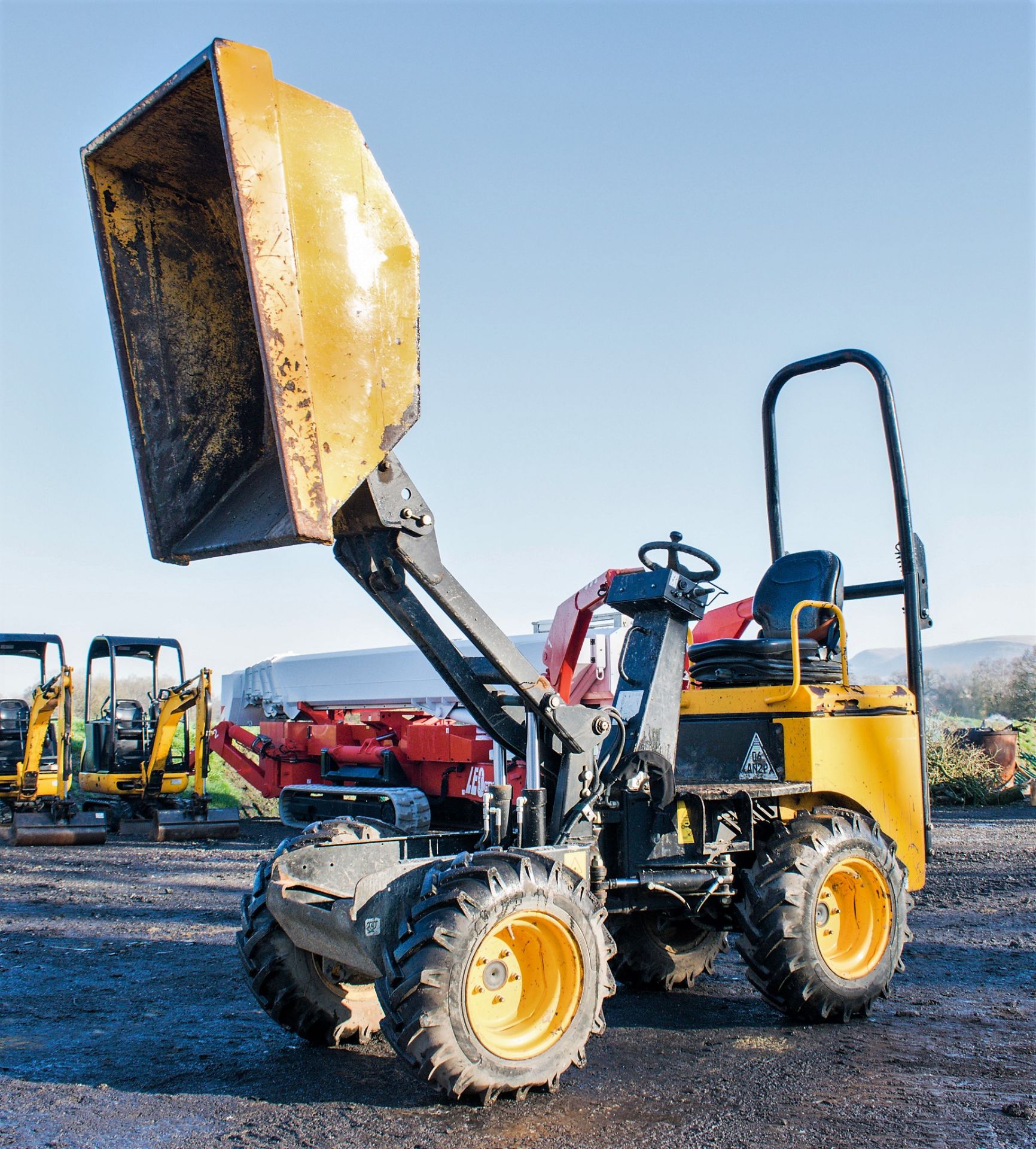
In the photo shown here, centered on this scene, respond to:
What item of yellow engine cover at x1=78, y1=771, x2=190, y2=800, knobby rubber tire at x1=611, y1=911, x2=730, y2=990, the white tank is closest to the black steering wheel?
knobby rubber tire at x1=611, y1=911, x2=730, y2=990

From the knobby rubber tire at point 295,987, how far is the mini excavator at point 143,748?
1111 cm

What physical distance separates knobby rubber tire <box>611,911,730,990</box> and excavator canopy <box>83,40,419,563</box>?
3.15 metres

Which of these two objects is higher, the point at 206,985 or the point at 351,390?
the point at 351,390

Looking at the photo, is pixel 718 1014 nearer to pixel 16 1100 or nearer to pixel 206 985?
pixel 206 985

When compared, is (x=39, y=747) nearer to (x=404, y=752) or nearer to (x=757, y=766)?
(x=404, y=752)

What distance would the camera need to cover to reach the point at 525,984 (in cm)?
420

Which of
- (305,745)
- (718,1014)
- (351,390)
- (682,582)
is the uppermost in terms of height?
(351,390)

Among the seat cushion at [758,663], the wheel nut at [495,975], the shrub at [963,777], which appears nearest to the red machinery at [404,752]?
the seat cushion at [758,663]

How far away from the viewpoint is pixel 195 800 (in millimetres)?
15359

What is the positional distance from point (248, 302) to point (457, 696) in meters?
1.93

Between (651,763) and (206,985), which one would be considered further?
(206,985)

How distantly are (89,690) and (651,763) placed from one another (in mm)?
13864

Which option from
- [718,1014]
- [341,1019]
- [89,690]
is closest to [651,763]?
[718,1014]

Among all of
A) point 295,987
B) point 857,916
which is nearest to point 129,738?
point 295,987
